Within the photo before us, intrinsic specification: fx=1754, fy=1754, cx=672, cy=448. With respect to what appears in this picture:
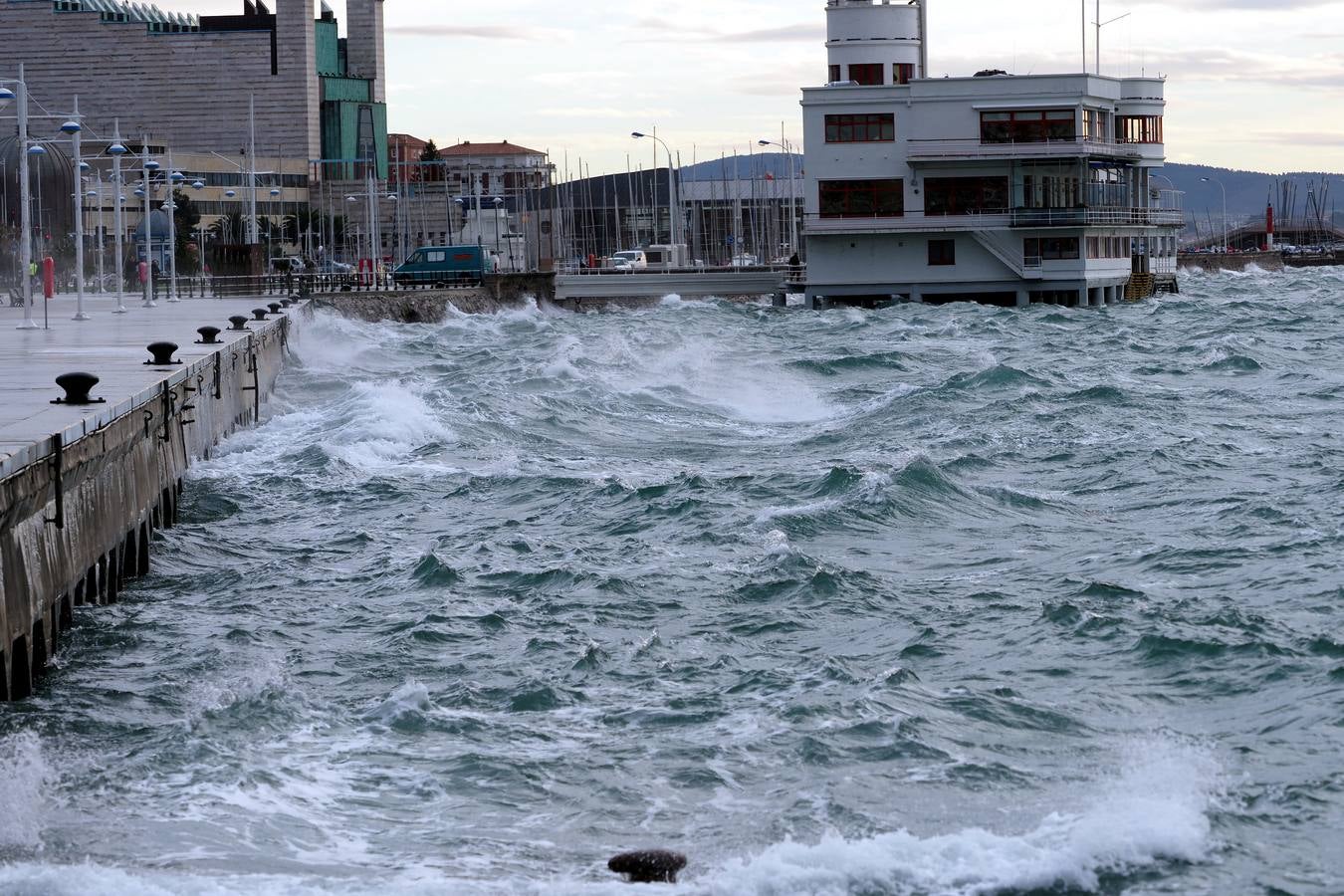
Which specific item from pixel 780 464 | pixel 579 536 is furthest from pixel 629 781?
pixel 780 464

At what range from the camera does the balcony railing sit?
7438 cm

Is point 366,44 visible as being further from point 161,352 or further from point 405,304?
point 161,352

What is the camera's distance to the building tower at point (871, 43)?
80.5 metres

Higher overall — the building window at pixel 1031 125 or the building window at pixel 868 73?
the building window at pixel 868 73

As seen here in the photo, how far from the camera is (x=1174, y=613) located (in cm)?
1625

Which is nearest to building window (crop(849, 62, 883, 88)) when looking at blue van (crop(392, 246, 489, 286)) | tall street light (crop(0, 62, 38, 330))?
blue van (crop(392, 246, 489, 286))

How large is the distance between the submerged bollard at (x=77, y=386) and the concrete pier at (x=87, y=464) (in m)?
0.17

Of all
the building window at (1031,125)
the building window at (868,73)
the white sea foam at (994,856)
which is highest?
the building window at (868,73)

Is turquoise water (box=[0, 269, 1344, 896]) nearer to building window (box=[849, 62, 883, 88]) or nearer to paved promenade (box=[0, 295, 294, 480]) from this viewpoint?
paved promenade (box=[0, 295, 294, 480])

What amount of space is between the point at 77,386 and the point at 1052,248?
2463 inches

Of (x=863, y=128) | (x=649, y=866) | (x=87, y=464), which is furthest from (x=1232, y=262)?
(x=649, y=866)

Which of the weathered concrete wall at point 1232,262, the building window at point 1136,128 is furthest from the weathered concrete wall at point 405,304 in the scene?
the weathered concrete wall at point 1232,262

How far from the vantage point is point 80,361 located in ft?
88.6

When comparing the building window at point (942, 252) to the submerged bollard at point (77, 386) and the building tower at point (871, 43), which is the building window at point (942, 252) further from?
the submerged bollard at point (77, 386)
